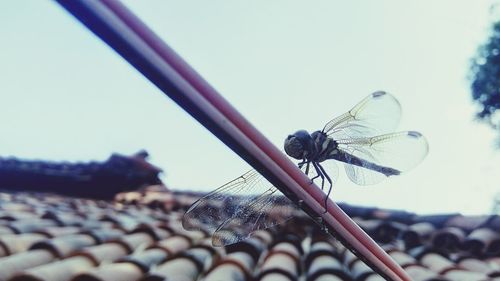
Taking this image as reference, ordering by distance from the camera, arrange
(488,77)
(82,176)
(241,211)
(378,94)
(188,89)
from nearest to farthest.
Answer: (188,89) → (241,211) → (378,94) → (82,176) → (488,77)

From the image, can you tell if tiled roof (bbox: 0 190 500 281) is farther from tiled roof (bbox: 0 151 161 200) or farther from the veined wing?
tiled roof (bbox: 0 151 161 200)

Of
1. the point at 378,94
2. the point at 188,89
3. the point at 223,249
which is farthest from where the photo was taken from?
the point at 223,249

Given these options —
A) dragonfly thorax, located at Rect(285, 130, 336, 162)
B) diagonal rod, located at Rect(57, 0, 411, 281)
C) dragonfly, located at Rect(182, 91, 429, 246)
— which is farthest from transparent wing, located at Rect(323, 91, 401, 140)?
diagonal rod, located at Rect(57, 0, 411, 281)

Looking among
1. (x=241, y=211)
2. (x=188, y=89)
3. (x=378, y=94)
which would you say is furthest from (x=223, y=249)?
(x=188, y=89)

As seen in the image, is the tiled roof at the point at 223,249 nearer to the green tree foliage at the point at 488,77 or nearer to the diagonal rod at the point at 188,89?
the diagonal rod at the point at 188,89

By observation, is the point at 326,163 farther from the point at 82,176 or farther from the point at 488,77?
the point at 488,77

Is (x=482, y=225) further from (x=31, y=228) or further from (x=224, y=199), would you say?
(x=31, y=228)
